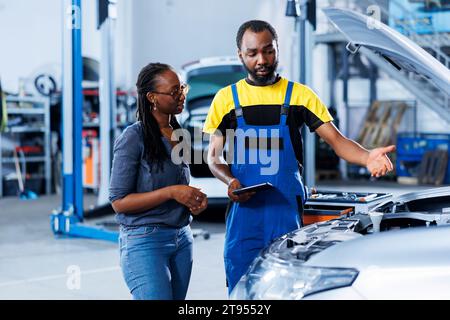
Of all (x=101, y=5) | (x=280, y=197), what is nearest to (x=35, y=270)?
(x=101, y=5)

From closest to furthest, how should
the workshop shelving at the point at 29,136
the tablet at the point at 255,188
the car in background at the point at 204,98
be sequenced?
1. the tablet at the point at 255,188
2. the car in background at the point at 204,98
3. the workshop shelving at the point at 29,136

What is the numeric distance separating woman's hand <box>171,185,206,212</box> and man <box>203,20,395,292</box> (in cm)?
37

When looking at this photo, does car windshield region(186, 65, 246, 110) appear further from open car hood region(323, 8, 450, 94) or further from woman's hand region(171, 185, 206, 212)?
woman's hand region(171, 185, 206, 212)

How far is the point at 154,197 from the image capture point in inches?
101

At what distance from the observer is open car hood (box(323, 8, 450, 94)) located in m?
2.53

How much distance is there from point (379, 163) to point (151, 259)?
0.87m

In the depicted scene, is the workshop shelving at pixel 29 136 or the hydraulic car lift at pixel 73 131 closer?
the hydraulic car lift at pixel 73 131

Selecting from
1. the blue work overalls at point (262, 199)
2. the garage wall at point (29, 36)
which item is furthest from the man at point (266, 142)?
the garage wall at point (29, 36)

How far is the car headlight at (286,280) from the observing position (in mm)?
2121

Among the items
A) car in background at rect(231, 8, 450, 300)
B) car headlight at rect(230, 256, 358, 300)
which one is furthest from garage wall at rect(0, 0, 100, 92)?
car headlight at rect(230, 256, 358, 300)

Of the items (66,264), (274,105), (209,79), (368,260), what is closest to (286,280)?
(368,260)

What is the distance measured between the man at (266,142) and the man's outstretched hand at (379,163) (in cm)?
18

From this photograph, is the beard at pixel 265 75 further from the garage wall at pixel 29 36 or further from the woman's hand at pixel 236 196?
the garage wall at pixel 29 36
